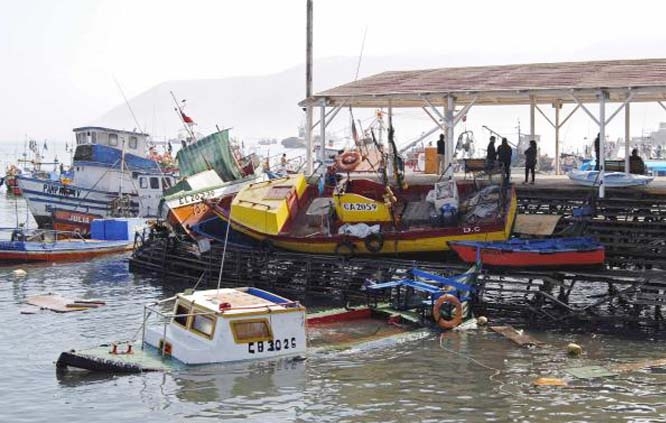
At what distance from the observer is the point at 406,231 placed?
98.8 feet

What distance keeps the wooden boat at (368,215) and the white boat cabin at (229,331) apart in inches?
328

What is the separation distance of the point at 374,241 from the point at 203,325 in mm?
9754

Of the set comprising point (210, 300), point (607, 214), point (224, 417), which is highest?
point (607, 214)

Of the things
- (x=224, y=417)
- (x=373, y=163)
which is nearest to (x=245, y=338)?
(x=224, y=417)

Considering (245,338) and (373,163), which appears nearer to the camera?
(245,338)

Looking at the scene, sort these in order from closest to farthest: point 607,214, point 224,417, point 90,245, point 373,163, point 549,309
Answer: point 224,417 → point 549,309 → point 607,214 → point 373,163 → point 90,245

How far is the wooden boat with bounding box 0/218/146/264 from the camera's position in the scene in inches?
1606

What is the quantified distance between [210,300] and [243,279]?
946 centimetres

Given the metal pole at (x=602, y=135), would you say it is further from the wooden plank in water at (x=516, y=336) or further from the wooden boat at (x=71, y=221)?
the wooden boat at (x=71, y=221)

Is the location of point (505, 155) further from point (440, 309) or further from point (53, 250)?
point (53, 250)

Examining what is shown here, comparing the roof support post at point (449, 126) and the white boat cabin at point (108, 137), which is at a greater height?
the white boat cabin at point (108, 137)

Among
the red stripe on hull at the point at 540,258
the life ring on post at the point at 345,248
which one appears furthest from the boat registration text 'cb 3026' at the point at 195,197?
the red stripe on hull at the point at 540,258

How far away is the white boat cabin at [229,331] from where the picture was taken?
70.9 ft

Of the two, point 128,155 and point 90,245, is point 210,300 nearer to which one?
point 90,245
